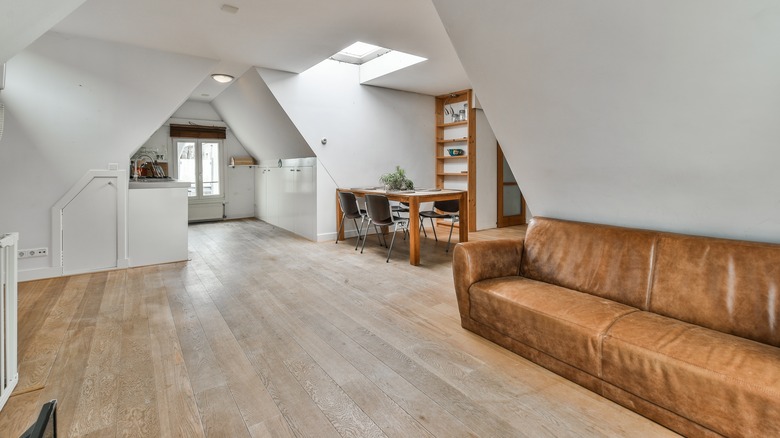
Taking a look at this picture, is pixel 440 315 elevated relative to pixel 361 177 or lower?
lower

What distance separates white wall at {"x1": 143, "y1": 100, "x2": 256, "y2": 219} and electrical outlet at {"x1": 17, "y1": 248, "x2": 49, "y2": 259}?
3.95 meters

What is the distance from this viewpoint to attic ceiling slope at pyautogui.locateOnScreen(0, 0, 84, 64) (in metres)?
1.59

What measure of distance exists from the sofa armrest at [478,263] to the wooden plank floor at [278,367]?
0.29m

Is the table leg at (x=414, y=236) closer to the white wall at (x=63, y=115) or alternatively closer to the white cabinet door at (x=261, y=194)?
the white wall at (x=63, y=115)

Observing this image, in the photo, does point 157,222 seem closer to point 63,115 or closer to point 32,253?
point 32,253

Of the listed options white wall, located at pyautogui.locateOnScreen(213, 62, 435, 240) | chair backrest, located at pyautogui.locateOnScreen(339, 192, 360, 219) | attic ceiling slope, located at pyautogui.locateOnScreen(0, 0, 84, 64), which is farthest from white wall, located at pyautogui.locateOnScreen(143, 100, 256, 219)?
attic ceiling slope, located at pyautogui.locateOnScreen(0, 0, 84, 64)

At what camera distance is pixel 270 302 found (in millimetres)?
3105

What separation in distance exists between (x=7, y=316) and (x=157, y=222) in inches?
112

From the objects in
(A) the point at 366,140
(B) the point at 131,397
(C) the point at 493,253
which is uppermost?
(A) the point at 366,140

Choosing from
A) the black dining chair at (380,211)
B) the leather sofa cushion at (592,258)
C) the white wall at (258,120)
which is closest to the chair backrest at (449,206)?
the black dining chair at (380,211)

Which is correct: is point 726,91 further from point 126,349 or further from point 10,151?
point 10,151

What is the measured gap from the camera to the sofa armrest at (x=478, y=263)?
2.38 meters

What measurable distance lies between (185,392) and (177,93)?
3.69 metres

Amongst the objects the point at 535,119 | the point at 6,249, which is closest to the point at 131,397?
the point at 6,249
